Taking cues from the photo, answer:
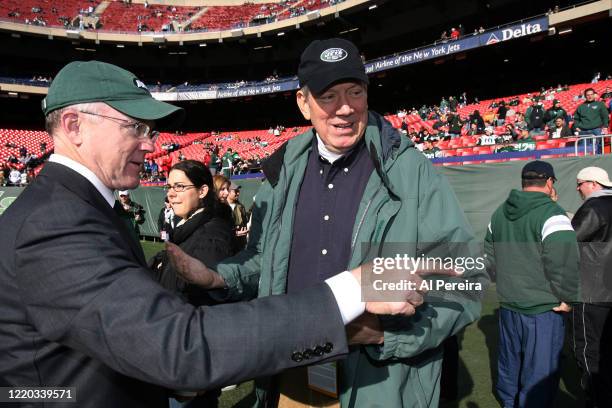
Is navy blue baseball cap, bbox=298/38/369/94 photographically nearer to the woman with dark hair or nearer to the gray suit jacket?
the gray suit jacket

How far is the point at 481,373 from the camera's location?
4.46 metres

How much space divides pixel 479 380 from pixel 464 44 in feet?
71.1

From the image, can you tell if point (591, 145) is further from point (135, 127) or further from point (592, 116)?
point (135, 127)

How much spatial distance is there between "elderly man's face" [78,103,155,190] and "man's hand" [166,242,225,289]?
1.24 feet

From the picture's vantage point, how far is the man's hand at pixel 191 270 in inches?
68.0

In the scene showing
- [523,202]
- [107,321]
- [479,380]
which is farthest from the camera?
[479,380]

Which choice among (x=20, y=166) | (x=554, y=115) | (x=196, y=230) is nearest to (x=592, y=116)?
(x=554, y=115)

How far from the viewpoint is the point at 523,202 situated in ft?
10.9

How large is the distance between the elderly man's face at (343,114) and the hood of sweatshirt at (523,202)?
2.01 m

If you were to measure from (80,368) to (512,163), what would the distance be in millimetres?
8756

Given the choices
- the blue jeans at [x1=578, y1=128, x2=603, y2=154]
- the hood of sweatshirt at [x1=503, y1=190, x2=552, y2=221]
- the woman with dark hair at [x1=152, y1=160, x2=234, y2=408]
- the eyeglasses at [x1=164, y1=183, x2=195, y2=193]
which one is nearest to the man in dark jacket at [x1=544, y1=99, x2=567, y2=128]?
the blue jeans at [x1=578, y1=128, x2=603, y2=154]

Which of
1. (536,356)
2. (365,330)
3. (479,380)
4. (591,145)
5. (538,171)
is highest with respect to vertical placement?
(591,145)

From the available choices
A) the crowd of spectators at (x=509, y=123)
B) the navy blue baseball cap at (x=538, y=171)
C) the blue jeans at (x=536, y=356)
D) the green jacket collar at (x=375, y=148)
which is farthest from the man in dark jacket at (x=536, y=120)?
the green jacket collar at (x=375, y=148)

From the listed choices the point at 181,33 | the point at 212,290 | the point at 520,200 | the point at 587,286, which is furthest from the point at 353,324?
the point at 181,33
